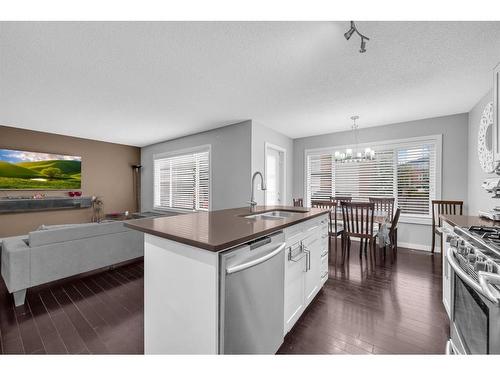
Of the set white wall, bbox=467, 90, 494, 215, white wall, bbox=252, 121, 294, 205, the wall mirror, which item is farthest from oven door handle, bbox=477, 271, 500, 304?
white wall, bbox=252, 121, 294, 205

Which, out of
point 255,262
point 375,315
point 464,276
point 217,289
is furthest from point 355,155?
point 217,289

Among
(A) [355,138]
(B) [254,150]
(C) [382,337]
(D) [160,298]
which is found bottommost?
(C) [382,337]

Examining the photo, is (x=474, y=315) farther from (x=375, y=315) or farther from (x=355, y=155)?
(x=355, y=155)

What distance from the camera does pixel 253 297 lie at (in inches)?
45.6

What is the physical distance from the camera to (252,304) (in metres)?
1.16

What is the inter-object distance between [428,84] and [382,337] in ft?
9.41

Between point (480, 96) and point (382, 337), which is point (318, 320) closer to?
point (382, 337)

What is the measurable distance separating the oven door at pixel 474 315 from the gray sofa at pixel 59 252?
11.1ft

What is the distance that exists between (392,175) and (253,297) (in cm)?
434

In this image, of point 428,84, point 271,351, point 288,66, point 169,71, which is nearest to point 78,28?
point 169,71

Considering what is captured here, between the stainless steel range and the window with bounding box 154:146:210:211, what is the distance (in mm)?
4109

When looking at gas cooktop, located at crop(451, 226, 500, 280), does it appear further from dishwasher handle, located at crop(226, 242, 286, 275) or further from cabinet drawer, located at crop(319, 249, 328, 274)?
cabinet drawer, located at crop(319, 249, 328, 274)

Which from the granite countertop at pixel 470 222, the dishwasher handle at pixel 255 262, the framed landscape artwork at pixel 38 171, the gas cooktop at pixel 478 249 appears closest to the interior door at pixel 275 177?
the granite countertop at pixel 470 222

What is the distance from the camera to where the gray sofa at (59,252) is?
2.07 meters
